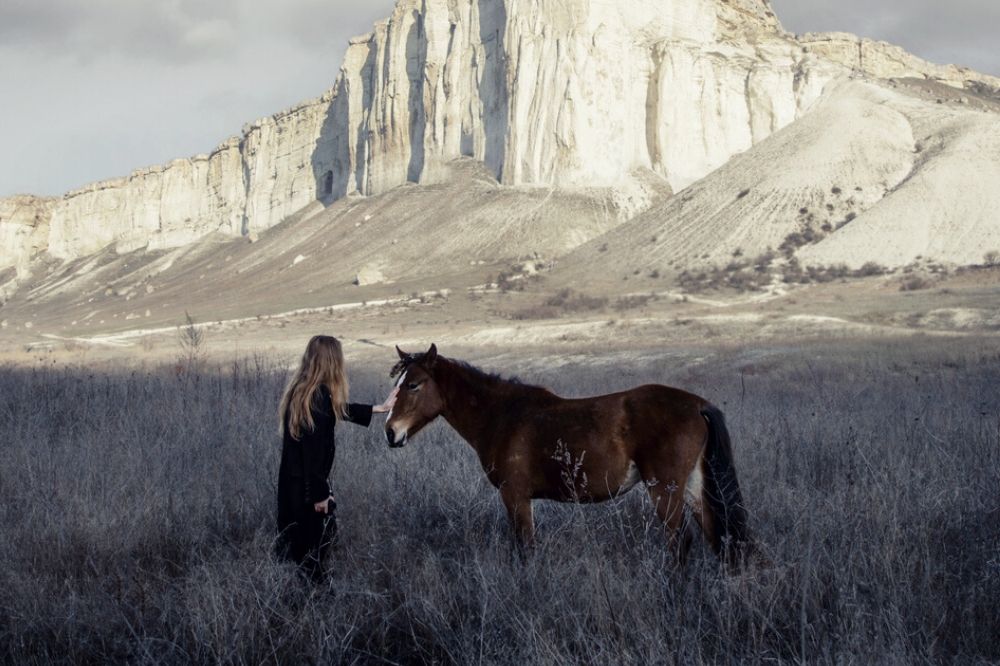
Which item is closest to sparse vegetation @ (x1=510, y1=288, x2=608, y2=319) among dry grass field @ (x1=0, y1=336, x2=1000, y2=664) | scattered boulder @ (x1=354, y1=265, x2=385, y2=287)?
scattered boulder @ (x1=354, y1=265, x2=385, y2=287)

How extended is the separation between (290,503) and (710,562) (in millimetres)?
2260

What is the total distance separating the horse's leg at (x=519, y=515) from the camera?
4.71m

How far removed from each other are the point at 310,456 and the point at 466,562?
102 cm

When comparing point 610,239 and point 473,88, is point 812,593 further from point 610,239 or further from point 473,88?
point 473,88

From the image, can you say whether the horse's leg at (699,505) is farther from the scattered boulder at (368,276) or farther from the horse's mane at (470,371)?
the scattered boulder at (368,276)

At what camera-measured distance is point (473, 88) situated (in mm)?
75312

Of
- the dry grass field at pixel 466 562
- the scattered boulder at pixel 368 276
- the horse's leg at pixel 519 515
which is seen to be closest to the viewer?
the dry grass field at pixel 466 562

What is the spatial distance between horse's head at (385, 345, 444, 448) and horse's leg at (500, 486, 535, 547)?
0.64 metres

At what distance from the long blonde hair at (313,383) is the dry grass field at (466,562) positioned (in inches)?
29.8

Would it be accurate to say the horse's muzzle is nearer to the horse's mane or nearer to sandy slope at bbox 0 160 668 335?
the horse's mane

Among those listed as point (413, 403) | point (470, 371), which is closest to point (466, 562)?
point (413, 403)

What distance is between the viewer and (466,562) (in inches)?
189

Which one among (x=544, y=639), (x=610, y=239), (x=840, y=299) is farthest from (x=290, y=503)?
(x=610, y=239)

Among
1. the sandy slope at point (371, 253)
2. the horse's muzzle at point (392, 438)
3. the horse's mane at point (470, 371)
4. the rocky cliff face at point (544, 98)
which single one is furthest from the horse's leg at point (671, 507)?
the rocky cliff face at point (544, 98)
